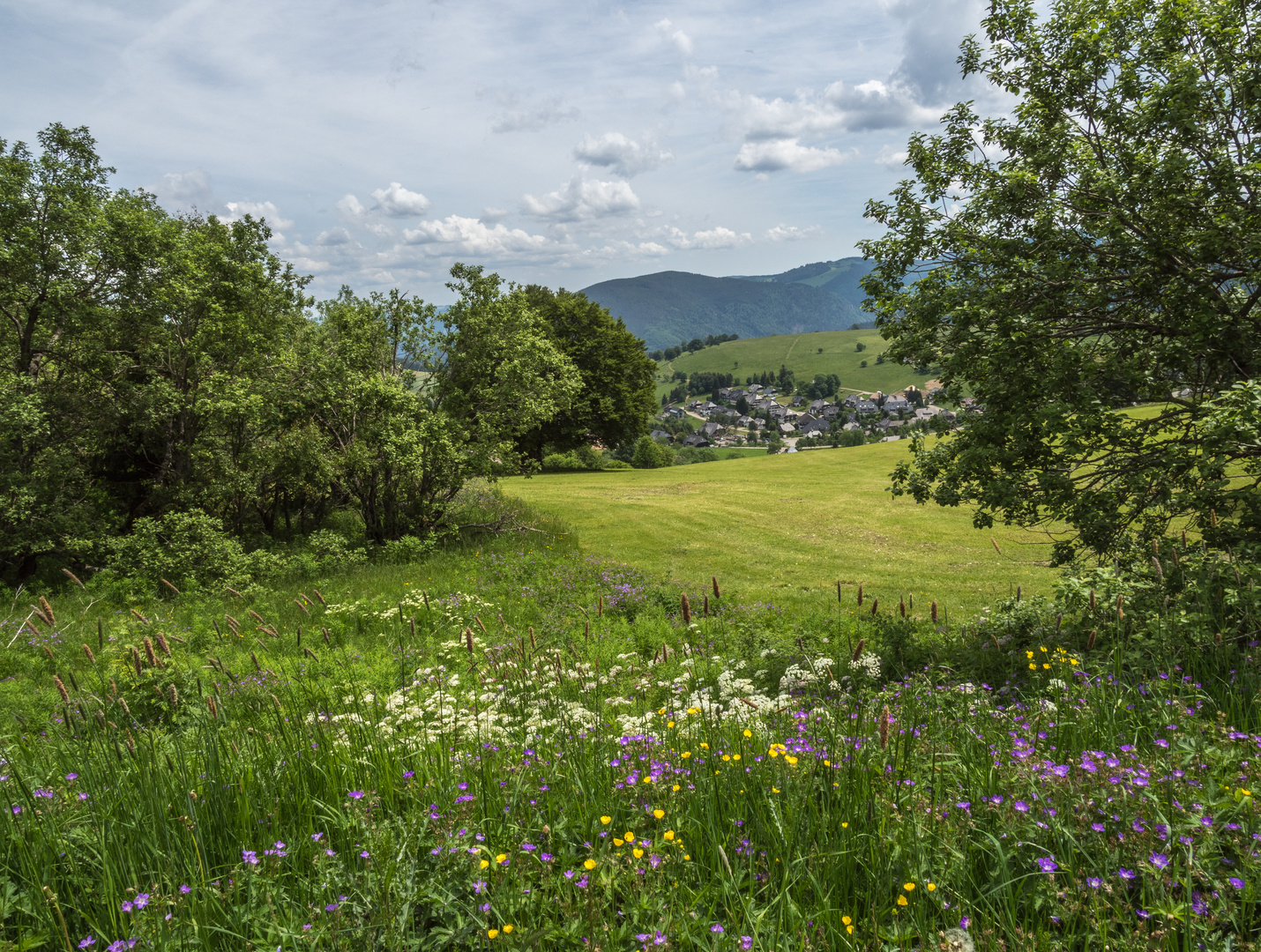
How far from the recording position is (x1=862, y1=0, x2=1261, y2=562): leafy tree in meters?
7.92

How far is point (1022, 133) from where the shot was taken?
9.88 m

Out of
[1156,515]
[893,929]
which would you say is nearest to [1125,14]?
[1156,515]

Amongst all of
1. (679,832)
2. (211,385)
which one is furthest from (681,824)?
(211,385)

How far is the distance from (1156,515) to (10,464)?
23.2 m

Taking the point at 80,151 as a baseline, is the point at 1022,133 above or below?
below

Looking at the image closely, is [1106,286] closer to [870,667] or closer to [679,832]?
[870,667]

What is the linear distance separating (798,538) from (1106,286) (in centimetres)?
1545

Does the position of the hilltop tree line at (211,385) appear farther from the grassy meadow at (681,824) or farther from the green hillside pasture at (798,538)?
the grassy meadow at (681,824)

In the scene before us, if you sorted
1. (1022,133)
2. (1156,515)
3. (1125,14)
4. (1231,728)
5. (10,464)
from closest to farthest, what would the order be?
(1231,728)
(1156,515)
(1125,14)
(1022,133)
(10,464)

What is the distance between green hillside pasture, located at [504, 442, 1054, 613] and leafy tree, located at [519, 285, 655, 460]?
16.9 metres

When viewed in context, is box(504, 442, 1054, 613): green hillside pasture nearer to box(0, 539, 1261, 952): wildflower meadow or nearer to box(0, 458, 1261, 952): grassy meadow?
box(0, 458, 1261, 952): grassy meadow

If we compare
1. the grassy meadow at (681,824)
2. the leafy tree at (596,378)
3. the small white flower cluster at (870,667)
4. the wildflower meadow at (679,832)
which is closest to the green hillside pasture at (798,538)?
the small white flower cluster at (870,667)

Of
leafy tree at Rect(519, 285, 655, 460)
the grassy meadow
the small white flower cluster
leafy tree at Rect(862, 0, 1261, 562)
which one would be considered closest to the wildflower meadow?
the grassy meadow

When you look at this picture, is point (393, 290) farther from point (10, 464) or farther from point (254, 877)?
point (254, 877)
